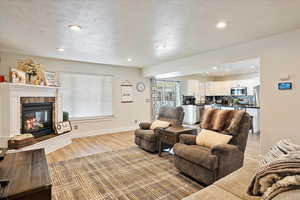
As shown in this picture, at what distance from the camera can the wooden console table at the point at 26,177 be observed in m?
1.23

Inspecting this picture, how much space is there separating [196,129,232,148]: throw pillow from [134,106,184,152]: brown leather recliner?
1.04 m

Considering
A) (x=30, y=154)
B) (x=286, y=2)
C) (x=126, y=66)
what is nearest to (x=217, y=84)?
(x=126, y=66)

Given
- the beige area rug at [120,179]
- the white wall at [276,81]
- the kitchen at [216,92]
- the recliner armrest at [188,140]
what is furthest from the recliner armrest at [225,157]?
the kitchen at [216,92]

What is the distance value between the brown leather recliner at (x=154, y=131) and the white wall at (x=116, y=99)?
211 cm

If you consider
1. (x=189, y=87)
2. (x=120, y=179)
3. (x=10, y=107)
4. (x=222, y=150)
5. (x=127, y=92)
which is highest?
(x=189, y=87)

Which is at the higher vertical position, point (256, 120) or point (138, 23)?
point (138, 23)

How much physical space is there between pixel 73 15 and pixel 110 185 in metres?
2.48

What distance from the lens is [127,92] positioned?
6.11 m

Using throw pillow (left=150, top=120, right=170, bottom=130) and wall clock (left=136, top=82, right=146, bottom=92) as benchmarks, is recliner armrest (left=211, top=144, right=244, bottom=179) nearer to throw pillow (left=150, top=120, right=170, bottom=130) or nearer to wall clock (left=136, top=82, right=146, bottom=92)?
throw pillow (left=150, top=120, right=170, bottom=130)

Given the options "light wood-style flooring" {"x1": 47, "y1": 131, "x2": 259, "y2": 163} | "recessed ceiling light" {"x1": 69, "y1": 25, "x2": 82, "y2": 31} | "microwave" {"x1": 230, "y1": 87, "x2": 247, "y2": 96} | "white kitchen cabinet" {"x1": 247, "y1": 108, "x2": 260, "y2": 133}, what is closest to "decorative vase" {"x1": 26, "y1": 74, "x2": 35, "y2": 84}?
"light wood-style flooring" {"x1": 47, "y1": 131, "x2": 259, "y2": 163}

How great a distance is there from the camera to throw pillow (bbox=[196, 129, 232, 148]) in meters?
2.35

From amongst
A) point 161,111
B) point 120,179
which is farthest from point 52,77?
point 120,179

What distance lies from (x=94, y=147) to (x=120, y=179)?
1914mm

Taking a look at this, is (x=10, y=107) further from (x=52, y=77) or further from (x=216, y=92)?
(x=216, y=92)
